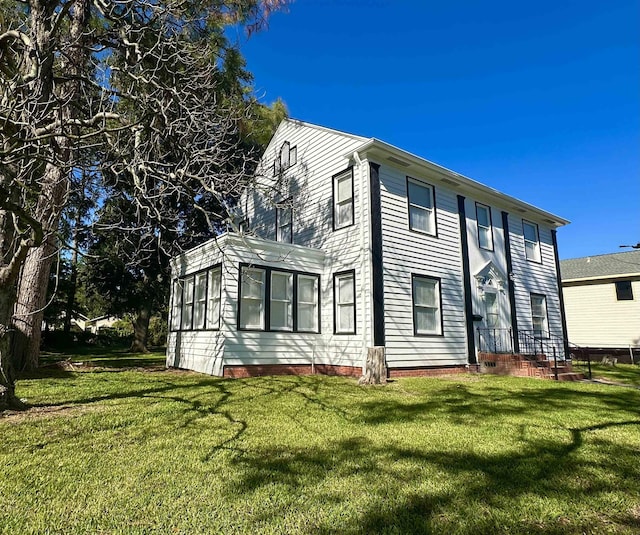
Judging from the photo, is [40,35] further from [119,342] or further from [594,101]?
[119,342]

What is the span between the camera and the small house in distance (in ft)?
63.2

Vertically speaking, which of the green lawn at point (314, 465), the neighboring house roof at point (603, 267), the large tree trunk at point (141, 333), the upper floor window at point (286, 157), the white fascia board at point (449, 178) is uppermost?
the upper floor window at point (286, 157)

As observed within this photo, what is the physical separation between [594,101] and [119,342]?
3394 cm

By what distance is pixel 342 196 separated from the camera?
11680 millimetres

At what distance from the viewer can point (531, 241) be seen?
15766 mm

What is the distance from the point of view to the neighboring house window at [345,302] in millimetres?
10695

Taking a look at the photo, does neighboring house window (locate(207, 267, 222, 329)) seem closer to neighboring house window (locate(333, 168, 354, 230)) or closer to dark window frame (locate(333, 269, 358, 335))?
dark window frame (locate(333, 269, 358, 335))

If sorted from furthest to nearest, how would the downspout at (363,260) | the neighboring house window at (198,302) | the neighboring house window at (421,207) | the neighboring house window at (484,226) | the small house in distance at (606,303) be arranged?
the small house in distance at (606,303), the neighboring house window at (484,226), the neighboring house window at (421,207), the neighboring house window at (198,302), the downspout at (363,260)

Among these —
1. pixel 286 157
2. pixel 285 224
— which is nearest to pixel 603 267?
pixel 285 224

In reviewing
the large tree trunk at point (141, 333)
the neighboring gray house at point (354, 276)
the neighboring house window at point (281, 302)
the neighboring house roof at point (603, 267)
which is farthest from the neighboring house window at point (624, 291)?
the large tree trunk at point (141, 333)

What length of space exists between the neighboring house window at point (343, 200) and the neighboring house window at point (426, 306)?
2.49 meters

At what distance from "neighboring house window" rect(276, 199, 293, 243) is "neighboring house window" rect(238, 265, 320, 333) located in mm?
2689

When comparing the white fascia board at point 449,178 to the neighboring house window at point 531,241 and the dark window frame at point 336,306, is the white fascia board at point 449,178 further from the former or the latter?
the dark window frame at point 336,306

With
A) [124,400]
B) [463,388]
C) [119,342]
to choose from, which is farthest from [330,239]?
[119,342]
